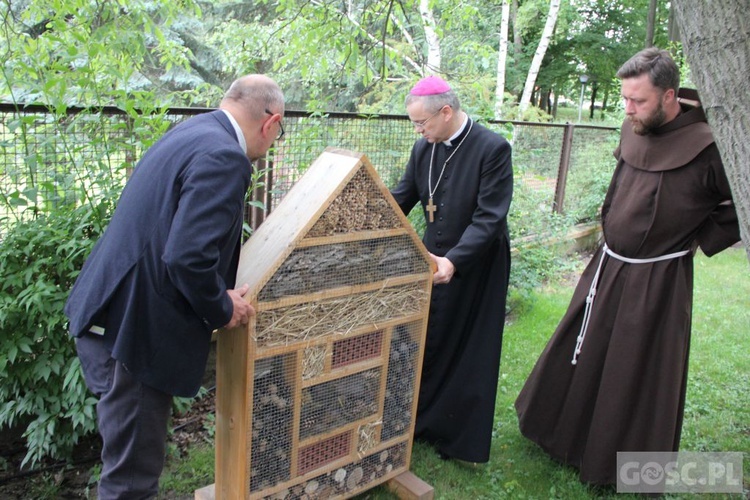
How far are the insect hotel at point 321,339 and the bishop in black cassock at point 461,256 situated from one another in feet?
1.83

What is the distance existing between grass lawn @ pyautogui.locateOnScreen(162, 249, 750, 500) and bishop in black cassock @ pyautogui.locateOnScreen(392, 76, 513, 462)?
0.56 feet

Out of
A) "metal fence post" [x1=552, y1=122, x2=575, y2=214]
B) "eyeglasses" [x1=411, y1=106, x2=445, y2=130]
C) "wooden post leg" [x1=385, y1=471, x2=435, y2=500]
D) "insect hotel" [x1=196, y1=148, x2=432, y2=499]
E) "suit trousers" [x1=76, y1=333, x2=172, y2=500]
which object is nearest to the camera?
"suit trousers" [x1=76, y1=333, x2=172, y2=500]

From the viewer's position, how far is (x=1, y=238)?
3.06 metres

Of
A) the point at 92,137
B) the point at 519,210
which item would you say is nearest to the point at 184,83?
the point at 519,210

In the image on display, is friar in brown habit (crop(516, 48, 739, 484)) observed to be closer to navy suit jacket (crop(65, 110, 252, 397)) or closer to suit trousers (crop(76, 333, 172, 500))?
navy suit jacket (crop(65, 110, 252, 397))

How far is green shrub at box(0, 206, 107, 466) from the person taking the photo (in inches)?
110

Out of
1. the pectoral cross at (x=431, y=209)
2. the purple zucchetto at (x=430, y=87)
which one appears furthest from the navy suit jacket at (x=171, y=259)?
the pectoral cross at (x=431, y=209)

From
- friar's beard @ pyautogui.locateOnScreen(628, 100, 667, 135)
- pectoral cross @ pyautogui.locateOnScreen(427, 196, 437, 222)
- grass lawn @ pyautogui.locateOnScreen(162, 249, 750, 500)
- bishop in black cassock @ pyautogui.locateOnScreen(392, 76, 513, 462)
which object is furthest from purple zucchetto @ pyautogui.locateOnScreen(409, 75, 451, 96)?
grass lawn @ pyautogui.locateOnScreen(162, 249, 750, 500)

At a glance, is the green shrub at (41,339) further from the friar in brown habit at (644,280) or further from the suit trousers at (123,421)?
A: the friar in brown habit at (644,280)

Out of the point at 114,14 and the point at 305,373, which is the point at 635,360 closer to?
the point at 305,373

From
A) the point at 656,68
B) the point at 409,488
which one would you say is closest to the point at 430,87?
the point at 656,68

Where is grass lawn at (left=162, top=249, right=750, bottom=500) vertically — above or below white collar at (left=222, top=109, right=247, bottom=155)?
below

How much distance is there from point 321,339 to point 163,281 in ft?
2.20

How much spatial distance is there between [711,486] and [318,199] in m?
2.68
